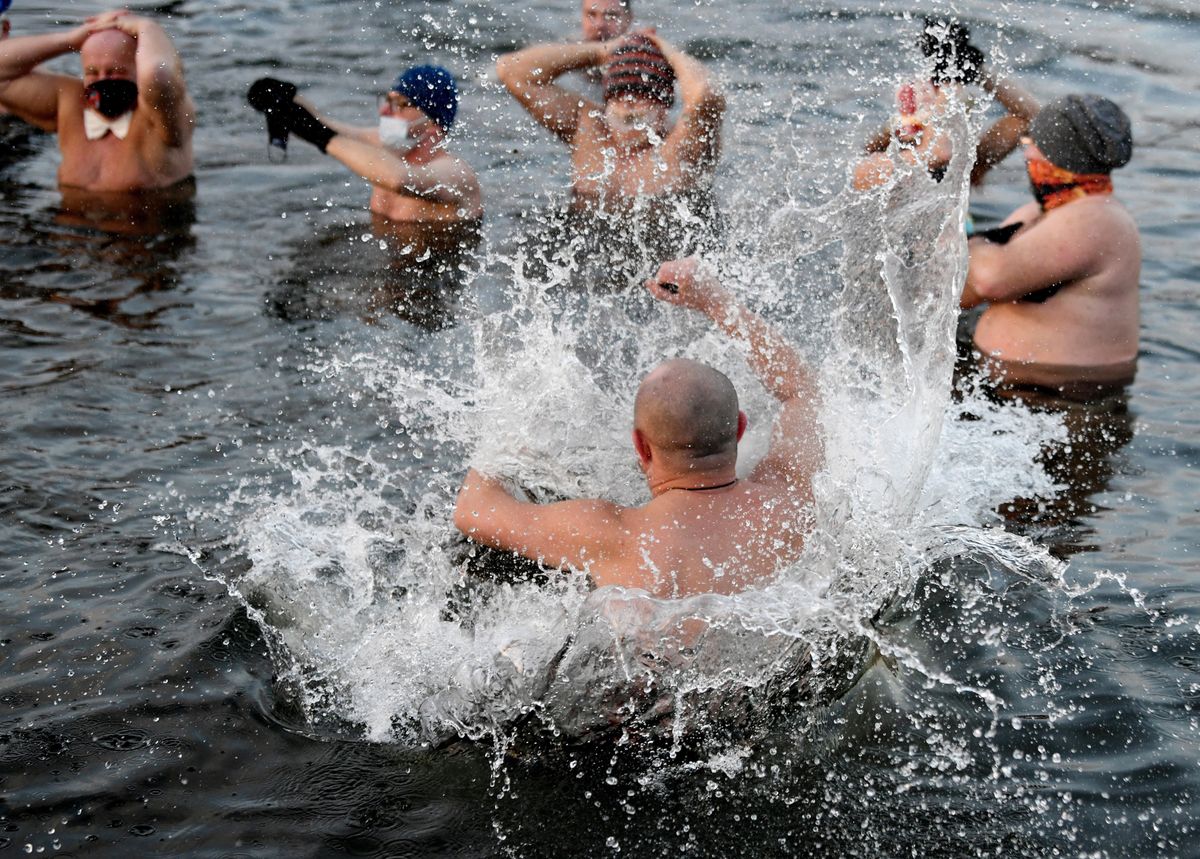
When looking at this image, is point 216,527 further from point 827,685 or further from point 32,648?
point 827,685

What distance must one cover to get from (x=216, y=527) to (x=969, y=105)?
5.08 metres

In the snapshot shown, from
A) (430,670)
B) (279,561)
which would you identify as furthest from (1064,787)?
(279,561)

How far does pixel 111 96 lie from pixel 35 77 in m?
0.64

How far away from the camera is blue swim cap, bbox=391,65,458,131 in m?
7.96

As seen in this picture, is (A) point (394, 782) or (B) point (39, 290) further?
(B) point (39, 290)

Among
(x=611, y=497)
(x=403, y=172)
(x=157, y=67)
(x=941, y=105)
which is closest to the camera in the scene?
(x=611, y=497)

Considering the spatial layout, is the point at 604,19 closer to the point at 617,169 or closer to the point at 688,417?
the point at 617,169

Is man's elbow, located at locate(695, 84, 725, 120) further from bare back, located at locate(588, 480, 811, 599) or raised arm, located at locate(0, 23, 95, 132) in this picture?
bare back, located at locate(588, 480, 811, 599)

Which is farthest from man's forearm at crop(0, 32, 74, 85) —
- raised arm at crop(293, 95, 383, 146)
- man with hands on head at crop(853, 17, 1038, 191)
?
man with hands on head at crop(853, 17, 1038, 191)

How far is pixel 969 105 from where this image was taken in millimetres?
7590

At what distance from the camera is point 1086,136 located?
6.27 metres

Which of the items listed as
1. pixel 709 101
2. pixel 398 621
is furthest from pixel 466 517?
pixel 709 101

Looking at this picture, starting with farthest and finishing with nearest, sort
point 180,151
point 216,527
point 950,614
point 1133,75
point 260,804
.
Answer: point 1133,75, point 180,151, point 216,527, point 950,614, point 260,804

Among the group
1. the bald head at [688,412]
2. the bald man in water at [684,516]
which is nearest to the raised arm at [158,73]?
the bald man in water at [684,516]
